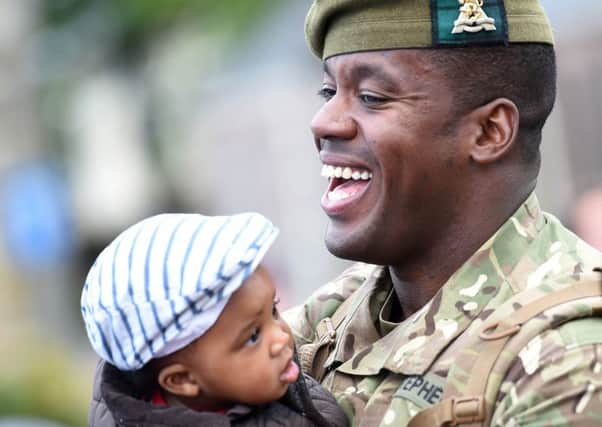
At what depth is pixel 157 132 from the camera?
61.4ft

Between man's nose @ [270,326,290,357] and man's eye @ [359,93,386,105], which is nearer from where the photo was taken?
man's nose @ [270,326,290,357]

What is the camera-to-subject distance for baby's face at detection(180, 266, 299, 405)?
3.62 metres

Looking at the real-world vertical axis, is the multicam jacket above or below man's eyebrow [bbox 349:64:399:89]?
below

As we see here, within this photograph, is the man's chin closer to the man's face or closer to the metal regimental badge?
the man's face

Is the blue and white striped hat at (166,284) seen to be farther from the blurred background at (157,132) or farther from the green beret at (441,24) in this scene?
the blurred background at (157,132)

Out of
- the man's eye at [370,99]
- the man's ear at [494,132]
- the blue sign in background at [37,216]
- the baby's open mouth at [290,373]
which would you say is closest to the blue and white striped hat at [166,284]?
the baby's open mouth at [290,373]

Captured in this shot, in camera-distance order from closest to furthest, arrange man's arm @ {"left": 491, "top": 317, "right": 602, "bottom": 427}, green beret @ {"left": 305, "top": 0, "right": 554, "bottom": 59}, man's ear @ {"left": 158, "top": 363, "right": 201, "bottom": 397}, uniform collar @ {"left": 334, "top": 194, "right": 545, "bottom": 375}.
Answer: man's arm @ {"left": 491, "top": 317, "right": 602, "bottom": 427} → man's ear @ {"left": 158, "top": 363, "right": 201, "bottom": 397} → uniform collar @ {"left": 334, "top": 194, "right": 545, "bottom": 375} → green beret @ {"left": 305, "top": 0, "right": 554, "bottom": 59}

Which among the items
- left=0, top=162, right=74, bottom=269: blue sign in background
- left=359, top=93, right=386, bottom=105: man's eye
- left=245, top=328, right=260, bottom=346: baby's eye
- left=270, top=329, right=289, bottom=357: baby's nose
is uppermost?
left=359, top=93, right=386, bottom=105: man's eye

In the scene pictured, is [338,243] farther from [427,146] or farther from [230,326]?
[230,326]

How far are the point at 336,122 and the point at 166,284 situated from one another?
829 millimetres

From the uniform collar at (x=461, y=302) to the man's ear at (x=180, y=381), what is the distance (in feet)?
1.81

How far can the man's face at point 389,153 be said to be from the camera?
4.06 meters

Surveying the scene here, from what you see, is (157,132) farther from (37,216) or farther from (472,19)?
(472,19)

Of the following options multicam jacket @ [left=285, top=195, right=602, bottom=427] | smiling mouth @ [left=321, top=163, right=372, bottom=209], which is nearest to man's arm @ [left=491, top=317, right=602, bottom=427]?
multicam jacket @ [left=285, top=195, right=602, bottom=427]
